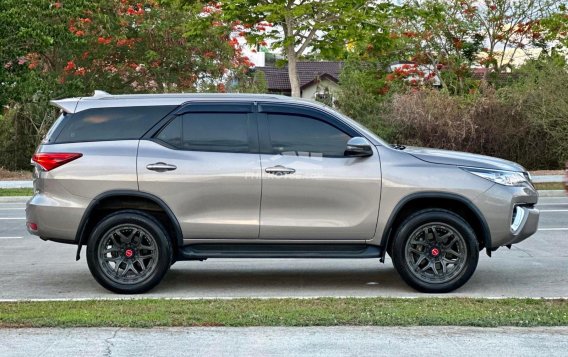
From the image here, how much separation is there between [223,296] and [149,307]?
1.25m

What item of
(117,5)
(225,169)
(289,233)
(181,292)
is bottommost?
(181,292)

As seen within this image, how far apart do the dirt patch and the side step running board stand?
58.0 ft

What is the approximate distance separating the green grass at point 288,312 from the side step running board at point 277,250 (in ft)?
2.87

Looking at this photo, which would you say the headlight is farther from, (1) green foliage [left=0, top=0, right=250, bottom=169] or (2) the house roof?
(2) the house roof

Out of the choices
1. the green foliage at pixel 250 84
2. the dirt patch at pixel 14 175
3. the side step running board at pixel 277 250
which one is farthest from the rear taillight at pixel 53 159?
the green foliage at pixel 250 84

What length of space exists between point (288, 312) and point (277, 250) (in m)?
1.60

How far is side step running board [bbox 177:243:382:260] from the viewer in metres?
8.68

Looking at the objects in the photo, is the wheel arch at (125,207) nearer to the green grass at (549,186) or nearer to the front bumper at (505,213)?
the front bumper at (505,213)

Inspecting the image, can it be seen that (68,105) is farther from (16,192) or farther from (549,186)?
(549,186)

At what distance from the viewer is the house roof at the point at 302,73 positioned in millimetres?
57094

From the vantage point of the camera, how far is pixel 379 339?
250 inches

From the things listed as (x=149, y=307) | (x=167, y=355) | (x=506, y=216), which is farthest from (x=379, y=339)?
(x=506, y=216)

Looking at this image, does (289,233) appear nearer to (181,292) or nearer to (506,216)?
(181,292)

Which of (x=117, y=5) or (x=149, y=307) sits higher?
(x=117, y=5)
